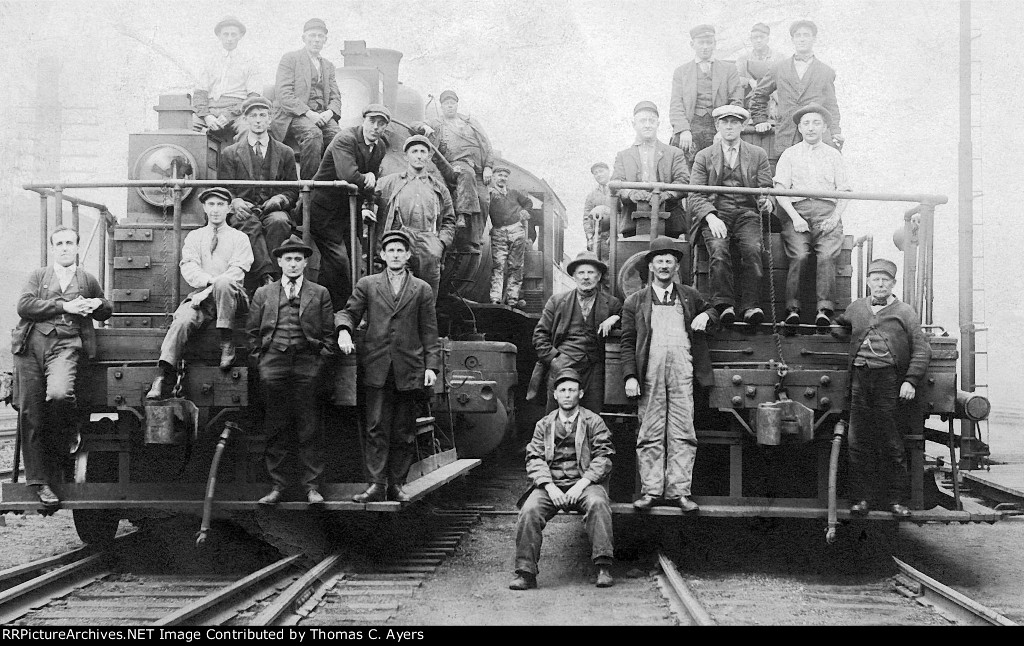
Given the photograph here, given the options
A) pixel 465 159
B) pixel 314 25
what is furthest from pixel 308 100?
pixel 465 159

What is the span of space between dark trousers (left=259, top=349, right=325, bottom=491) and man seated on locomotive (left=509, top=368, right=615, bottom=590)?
1457 millimetres

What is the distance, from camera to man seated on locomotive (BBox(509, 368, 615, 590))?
5.81 metres

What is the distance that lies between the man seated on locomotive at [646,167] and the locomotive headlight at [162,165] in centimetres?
345

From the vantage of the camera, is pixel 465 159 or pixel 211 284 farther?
pixel 465 159

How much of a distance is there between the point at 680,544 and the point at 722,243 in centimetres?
226

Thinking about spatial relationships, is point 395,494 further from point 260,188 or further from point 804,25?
point 804,25

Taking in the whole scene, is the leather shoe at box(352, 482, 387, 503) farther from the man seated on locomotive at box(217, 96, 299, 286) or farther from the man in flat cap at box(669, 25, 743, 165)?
the man in flat cap at box(669, 25, 743, 165)

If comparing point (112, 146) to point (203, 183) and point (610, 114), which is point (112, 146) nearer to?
point (203, 183)

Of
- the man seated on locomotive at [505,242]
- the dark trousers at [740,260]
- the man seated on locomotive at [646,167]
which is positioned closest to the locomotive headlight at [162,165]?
the man seated on locomotive at [646,167]

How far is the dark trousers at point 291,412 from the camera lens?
19.3 feet

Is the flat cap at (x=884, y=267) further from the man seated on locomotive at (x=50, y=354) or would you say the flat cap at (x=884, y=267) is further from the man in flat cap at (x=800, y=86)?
the man seated on locomotive at (x=50, y=354)

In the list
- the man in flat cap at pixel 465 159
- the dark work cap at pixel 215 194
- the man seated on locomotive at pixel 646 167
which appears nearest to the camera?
the dark work cap at pixel 215 194

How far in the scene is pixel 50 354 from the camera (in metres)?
5.94

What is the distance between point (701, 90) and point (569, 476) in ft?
13.7
